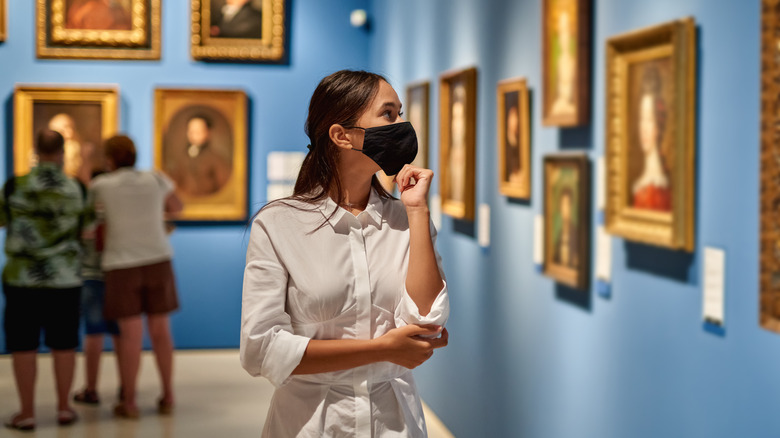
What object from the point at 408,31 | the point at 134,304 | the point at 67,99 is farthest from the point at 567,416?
the point at 67,99

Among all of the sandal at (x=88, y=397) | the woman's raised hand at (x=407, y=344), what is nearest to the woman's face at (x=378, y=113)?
the woman's raised hand at (x=407, y=344)

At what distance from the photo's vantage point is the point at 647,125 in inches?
144

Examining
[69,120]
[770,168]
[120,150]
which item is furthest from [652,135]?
[69,120]

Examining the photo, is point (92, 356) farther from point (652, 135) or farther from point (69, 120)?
point (652, 135)

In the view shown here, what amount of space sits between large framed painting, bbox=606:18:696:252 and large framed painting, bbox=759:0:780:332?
20.5 inches

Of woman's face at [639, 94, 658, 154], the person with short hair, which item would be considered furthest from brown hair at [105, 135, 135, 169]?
woman's face at [639, 94, 658, 154]

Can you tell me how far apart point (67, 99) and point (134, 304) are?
11.7ft

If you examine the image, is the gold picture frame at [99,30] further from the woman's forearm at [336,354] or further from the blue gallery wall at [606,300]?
the woman's forearm at [336,354]

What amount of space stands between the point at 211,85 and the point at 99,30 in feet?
4.09

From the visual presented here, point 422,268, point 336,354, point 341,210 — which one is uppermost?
point 341,210

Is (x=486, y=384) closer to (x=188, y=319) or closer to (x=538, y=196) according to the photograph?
(x=538, y=196)

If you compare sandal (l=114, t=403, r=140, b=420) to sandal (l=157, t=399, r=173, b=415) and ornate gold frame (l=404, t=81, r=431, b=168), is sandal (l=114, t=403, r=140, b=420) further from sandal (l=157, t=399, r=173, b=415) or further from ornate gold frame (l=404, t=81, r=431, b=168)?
ornate gold frame (l=404, t=81, r=431, b=168)

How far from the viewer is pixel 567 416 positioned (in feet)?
15.3

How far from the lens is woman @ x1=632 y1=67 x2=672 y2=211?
3531mm
